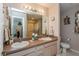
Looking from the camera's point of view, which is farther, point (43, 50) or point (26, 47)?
point (43, 50)

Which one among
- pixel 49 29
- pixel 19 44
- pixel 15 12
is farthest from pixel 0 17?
pixel 49 29

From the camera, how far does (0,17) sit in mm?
1187

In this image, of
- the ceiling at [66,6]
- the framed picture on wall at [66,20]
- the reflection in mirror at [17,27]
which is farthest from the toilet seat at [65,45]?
the reflection in mirror at [17,27]

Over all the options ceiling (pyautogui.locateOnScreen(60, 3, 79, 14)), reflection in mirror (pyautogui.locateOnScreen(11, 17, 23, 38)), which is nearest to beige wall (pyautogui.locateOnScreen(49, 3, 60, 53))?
ceiling (pyautogui.locateOnScreen(60, 3, 79, 14))

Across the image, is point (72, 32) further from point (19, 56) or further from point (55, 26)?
point (19, 56)

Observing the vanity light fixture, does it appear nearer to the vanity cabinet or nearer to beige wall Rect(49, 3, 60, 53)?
beige wall Rect(49, 3, 60, 53)

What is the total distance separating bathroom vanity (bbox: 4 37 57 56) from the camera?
125 cm

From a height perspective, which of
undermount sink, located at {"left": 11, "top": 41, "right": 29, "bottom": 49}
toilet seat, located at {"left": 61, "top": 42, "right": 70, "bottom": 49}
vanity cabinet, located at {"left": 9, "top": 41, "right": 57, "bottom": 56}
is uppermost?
undermount sink, located at {"left": 11, "top": 41, "right": 29, "bottom": 49}

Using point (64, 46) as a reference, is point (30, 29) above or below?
above

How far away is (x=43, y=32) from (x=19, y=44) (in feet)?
1.33

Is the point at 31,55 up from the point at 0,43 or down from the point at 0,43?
down

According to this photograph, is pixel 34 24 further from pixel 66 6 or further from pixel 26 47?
pixel 66 6

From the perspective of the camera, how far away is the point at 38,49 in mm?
1374

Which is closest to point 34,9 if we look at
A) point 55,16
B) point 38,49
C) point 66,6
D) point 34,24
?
point 34,24
